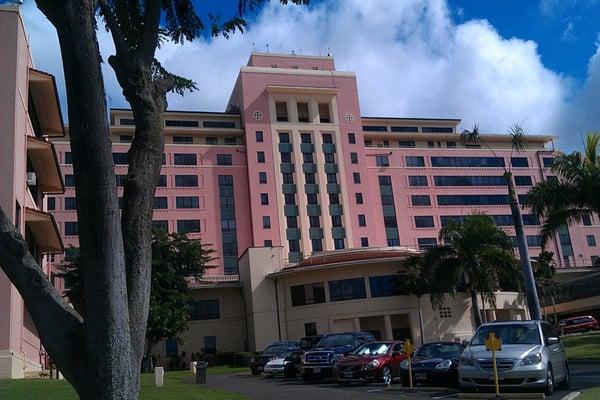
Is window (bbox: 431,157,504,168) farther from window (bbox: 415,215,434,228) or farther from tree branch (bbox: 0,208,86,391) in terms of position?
tree branch (bbox: 0,208,86,391)

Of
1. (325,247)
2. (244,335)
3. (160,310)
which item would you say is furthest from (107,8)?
(325,247)

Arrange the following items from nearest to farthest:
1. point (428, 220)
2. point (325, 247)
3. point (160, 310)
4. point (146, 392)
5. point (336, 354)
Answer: point (146, 392) → point (336, 354) → point (160, 310) → point (325, 247) → point (428, 220)

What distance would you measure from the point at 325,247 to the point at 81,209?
219 feet

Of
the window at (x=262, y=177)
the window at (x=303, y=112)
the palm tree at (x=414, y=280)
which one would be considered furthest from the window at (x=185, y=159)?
the palm tree at (x=414, y=280)

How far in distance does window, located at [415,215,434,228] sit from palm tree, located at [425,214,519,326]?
125 ft

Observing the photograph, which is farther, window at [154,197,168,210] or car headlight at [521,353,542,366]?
window at [154,197,168,210]

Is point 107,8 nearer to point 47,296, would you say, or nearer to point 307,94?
point 47,296

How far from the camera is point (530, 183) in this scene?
84.1 metres

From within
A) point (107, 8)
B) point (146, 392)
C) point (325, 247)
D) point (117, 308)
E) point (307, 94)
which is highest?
point (307, 94)

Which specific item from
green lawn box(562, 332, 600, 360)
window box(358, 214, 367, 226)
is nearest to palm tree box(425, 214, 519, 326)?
green lawn box(562, 332, 600, 360)

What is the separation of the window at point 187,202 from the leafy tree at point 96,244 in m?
65.7

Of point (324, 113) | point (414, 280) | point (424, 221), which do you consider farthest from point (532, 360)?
point (324, 113)

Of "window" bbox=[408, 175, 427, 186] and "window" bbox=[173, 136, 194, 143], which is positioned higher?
"window" bbox=[173, 136, 194, 143]

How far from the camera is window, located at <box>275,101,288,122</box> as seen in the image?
7712cm
